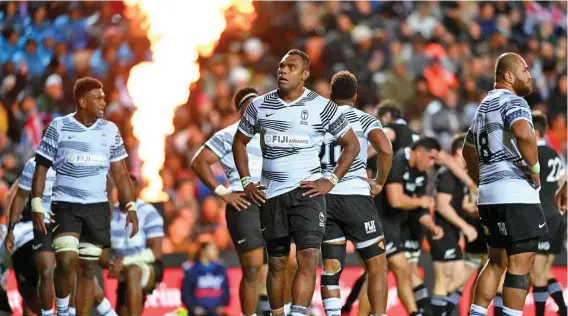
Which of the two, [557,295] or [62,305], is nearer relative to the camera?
[62,305]

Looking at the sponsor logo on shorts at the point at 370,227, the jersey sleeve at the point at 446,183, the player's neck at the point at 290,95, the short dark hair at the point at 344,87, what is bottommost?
the sponsor logo on shorts at the point at 370,227

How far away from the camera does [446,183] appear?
14.0m

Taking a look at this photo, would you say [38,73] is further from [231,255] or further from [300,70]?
[300,70]

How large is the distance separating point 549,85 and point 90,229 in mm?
12694

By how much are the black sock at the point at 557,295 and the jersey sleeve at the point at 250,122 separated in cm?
483

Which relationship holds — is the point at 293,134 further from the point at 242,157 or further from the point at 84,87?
the point at 84,87

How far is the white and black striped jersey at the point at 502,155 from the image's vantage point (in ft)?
34.3

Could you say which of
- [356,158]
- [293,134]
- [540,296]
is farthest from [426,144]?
[293,134]

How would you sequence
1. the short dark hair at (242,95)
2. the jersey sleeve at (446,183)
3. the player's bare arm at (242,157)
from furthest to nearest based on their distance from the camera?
the jersey sleeve at (446,183) → the short dark hair at (242,95) → the player's bare arm at (242,157)

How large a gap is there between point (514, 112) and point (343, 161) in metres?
1.50

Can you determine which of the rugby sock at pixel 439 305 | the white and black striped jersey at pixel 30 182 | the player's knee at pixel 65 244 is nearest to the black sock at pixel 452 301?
the rugby sock at pixel 439 305

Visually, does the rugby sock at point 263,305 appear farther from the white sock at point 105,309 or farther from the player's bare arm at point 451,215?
the player's bare arm at point 451,215

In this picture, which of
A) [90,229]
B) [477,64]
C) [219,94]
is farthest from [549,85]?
[90,229]

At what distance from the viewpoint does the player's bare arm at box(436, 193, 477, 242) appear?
1351 cm
